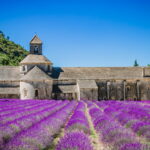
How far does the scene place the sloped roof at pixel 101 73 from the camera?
41844 mm

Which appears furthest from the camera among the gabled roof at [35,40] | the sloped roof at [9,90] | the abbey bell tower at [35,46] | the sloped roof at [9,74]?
the gabled roof at [35,40]

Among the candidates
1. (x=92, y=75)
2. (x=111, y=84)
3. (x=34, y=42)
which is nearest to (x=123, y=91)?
(x=111, y=84)

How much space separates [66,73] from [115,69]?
27.9 feet

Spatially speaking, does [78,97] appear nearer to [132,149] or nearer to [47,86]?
[47,86]

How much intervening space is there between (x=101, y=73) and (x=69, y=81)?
5.67 meters

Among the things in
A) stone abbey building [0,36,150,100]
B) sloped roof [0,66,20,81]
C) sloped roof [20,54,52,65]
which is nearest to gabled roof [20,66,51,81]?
stone abbey building [0,36,150,100]

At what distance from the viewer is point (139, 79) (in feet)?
136

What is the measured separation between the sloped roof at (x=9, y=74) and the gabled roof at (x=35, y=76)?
315 centimetres

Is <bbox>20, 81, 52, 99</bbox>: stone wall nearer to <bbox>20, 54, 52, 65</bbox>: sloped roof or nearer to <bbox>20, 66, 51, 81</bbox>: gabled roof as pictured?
<bbox>20, 66, 51, 81</bbox>: gabled roof

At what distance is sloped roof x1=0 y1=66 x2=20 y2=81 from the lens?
41031mm

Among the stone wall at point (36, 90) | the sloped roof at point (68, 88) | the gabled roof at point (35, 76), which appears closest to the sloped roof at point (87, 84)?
the sloped roof at point (68, 88)

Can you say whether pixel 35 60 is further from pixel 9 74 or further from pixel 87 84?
pixel 87 84

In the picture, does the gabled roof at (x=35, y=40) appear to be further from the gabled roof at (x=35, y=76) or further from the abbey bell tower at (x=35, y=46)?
the gabled roof at (x=35, y=76)

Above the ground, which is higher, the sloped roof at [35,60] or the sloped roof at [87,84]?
the sloped roof at [35,60]
